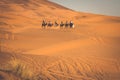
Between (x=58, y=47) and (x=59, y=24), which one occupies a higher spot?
(x=59, y=24)

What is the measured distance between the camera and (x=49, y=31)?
9.26 m

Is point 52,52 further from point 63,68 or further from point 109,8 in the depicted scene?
point 109,8

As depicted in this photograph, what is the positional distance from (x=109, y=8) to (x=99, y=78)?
2.96 meters

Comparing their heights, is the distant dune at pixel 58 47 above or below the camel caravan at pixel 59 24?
below

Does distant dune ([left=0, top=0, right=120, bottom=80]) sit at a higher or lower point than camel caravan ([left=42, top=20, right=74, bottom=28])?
lower

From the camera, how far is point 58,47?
26.9ft

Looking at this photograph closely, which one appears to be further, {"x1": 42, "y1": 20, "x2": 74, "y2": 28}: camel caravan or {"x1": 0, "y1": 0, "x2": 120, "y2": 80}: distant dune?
{"x1": 42, "y1": 20, "x2": 74, "y2": 28}: camel caravan

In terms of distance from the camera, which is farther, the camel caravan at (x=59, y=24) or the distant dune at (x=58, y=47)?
the camel caravan at (x=59, y=24)

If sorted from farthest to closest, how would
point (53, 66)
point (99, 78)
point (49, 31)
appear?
point (49, 31), point (53, 66), point (99, 78)

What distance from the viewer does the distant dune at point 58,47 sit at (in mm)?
7004

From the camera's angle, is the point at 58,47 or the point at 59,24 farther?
the point at 59,24

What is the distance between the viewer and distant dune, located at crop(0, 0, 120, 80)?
23.0 feet

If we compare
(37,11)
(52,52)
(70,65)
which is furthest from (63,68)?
(37,11)

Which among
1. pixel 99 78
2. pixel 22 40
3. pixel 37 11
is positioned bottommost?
pixel 99 78
